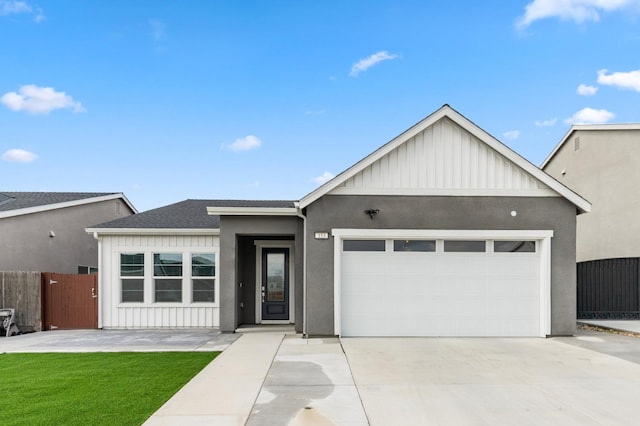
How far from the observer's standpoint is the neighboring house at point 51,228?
44.7ft

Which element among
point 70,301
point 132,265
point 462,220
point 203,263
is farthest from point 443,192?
point 70,301

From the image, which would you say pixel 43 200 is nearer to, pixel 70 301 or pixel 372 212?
pixel 70 301

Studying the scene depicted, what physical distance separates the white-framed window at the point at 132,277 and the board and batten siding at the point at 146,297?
0.11 m

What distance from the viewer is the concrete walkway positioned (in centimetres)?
475

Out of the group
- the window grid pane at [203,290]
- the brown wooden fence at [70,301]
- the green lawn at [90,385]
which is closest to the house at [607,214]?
the window grid pane at [203,290]

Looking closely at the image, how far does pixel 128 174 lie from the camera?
22203mm

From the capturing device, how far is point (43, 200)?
16.0 m

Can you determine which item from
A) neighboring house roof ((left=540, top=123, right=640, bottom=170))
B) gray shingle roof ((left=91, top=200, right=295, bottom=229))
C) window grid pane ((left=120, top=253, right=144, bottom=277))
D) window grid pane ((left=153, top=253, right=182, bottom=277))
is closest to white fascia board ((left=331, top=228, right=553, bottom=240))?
gray shingle roof ((left=91, top=200, right=295, bottom=229))

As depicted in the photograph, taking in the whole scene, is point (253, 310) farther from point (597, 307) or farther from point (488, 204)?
point (597, 307)

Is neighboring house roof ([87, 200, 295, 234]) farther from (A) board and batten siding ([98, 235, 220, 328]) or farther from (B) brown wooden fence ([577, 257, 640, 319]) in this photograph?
(B) brown wooden fence ([577, 257, 640, 319])

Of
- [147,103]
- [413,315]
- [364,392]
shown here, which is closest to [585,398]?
[364,392]

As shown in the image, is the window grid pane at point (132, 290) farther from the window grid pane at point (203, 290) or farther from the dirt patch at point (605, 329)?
the dirt patch at point (605, 329)

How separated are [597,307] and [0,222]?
19.7 m

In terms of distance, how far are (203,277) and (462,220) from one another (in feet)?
24.3
